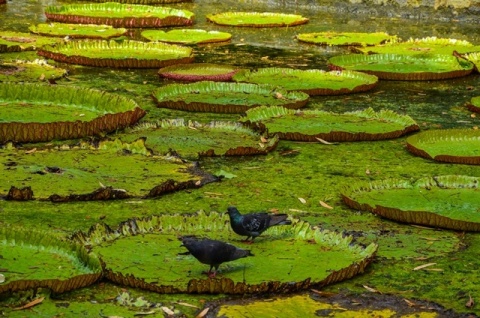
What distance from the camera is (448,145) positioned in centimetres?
640

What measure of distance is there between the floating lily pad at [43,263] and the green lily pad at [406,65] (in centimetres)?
539

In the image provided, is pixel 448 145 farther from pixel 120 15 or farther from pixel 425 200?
pixel 120 15

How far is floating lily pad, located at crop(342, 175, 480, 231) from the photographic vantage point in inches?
183

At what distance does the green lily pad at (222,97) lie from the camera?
24.1ft

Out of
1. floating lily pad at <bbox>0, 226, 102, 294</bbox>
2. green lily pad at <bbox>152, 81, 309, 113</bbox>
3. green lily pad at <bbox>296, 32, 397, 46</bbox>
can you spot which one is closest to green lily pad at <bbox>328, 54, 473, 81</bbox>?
green lily pad at <bbox>296, 32, 397, 46</bbox>

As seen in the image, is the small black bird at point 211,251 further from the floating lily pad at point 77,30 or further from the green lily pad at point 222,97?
the floating lily pad at point 77,30

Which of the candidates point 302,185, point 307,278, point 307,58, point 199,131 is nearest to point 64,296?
point 307,278

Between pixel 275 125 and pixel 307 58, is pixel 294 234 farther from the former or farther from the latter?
pixel 307 58

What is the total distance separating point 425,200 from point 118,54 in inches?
197

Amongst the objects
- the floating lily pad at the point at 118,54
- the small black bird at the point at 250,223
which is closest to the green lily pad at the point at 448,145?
the small black bird at the point at 250,223

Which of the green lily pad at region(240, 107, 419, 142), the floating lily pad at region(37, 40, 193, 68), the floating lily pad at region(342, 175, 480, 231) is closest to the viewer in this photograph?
the floating lily pad at region(342, 175, 480, 231)

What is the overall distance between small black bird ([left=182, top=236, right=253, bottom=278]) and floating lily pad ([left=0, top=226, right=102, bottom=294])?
0.37 meters

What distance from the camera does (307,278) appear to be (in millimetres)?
3768

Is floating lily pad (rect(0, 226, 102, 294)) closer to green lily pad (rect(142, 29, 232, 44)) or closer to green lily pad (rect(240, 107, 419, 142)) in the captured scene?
green lily pad (rect(240, 107, 419, 142))
